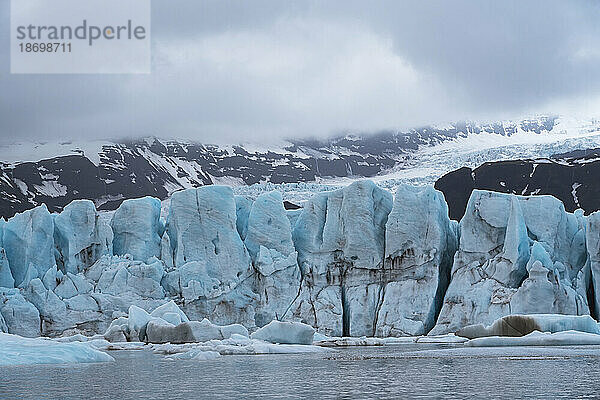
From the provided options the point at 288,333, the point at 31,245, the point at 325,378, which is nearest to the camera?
the point at 325,378

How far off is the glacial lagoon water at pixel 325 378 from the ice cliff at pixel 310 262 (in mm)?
13378

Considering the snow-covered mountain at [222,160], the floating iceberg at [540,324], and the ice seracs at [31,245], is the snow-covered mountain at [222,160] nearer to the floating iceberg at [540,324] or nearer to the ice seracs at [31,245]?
the ice seracs at [31,245]

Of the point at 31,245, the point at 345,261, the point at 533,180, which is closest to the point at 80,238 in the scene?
the point at 31,245

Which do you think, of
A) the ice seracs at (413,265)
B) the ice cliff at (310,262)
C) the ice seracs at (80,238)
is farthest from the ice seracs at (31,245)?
the ice seracs at (413,265)

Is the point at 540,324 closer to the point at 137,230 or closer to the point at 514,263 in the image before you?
the point at 514,263

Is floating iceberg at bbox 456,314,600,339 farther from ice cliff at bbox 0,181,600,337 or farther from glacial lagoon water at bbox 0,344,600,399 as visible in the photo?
glacial lagoon water at bbox 0,344,600,399

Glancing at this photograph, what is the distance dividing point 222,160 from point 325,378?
144 meters

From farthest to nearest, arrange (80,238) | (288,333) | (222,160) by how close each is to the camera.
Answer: (222,160), (80,238), (288,333)

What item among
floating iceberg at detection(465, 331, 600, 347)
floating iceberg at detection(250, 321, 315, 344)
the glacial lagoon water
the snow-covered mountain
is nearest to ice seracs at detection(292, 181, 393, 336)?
floating iceberg at detection(250, 321, 315, 344)

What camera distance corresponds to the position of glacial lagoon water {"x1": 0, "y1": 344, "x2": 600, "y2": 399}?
11078mm

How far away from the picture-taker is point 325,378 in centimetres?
1350

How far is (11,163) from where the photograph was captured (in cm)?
13188

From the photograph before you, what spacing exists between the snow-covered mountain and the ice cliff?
74740 mm

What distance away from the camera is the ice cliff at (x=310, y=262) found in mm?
32281
